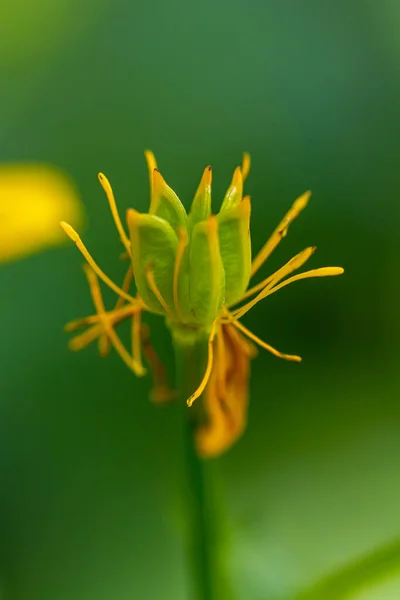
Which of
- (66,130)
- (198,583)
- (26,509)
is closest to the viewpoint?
(198,583)

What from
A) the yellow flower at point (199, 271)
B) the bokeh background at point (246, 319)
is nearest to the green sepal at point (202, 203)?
the yellow flower at point (199, 271)

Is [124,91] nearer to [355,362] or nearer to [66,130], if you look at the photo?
[66,130]

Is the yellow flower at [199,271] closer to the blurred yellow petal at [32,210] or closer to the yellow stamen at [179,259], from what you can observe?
the yellow stamen at [179,259]

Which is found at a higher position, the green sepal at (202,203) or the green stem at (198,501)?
the green sepal at (202,203)

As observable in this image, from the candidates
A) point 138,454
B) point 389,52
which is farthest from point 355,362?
point 389,52

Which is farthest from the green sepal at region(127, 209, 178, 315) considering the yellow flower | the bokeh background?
the bokeh background

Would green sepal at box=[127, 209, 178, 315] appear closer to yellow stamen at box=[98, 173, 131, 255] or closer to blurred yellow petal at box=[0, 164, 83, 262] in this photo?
yellow stamen at box=[98, 173, 131, 255]
